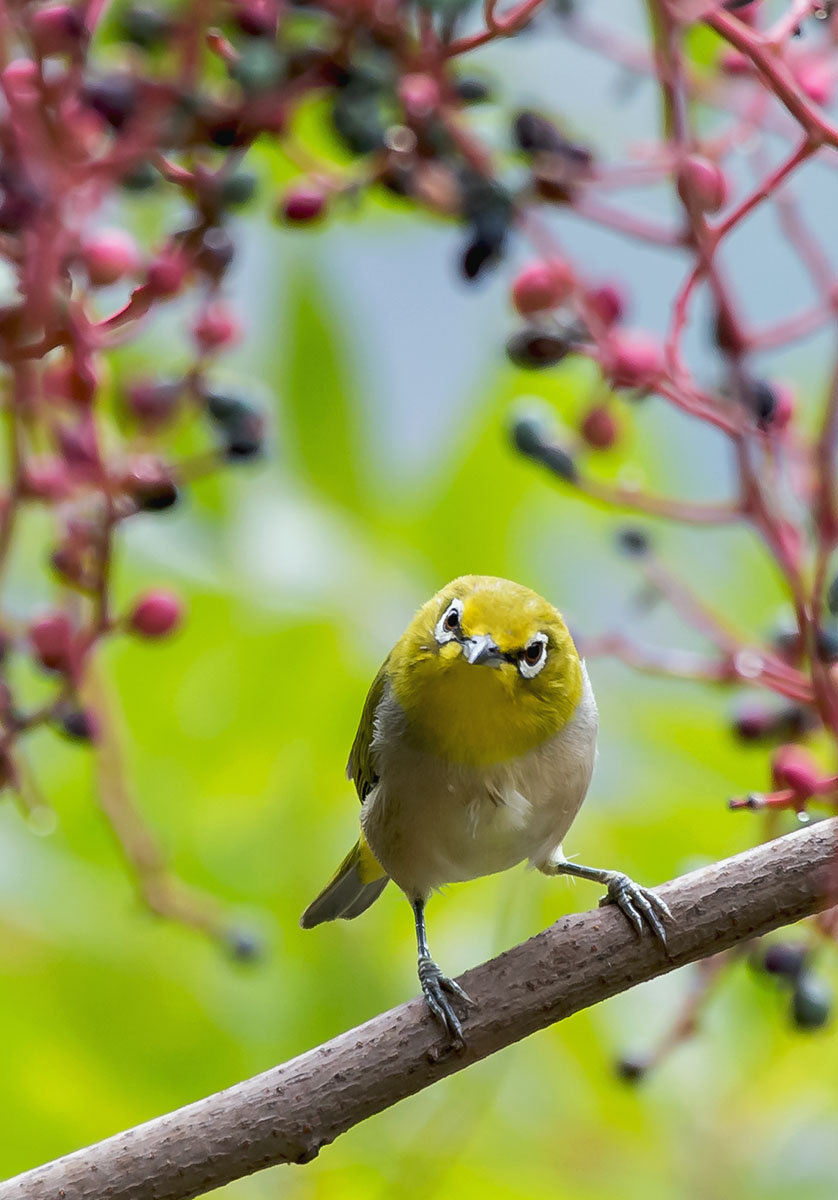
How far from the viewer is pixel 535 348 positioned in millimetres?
1446

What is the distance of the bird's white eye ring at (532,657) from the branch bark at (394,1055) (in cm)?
43

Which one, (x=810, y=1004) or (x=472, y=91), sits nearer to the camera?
(x=472, y=91)

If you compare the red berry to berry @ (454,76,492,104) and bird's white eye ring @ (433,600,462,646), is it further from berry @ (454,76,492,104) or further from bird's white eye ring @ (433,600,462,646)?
bird's white eye ring @ (433,600,462,646)

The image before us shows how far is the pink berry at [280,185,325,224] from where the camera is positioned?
1.42 m

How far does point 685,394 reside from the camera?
1493 mm

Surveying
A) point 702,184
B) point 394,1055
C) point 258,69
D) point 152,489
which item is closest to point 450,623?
point 394,1055

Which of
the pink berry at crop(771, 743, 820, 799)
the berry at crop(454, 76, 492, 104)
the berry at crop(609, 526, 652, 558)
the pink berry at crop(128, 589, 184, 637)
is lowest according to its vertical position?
the pink berry at crop(128, 589, 184, 637)

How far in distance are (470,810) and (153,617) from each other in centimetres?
87

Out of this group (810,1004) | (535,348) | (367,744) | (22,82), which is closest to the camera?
(22,82)

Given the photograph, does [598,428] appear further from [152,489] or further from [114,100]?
[114,100]

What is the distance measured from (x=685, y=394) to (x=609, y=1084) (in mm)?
1453

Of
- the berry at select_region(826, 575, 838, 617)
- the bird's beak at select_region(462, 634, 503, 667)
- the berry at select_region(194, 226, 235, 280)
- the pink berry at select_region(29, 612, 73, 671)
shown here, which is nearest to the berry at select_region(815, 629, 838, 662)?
the berry at select_region(826, 575, 838, 617)

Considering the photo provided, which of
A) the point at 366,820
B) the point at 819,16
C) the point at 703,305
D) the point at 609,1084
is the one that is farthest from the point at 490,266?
the point at 609,1084

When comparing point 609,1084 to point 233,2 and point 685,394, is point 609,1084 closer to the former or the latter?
point 685,394
